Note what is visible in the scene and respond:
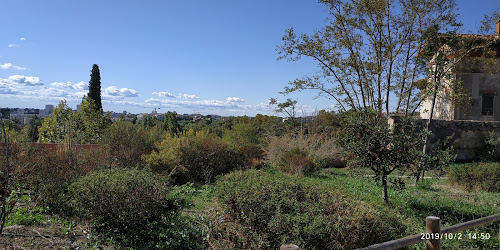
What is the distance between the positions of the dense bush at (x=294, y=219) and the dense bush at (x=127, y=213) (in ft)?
2.20

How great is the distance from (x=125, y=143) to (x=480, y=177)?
10.2 metres

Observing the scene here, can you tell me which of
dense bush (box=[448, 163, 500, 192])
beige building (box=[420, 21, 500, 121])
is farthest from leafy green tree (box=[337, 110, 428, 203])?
beige building (box=[420, 21, 500, 121])

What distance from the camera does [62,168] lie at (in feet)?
21.7

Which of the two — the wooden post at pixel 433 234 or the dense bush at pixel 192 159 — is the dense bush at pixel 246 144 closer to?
the dense bush at pixel 192 159

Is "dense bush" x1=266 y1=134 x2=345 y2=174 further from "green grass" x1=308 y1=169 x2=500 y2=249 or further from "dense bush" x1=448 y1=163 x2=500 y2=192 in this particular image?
"dense bush" x1=448 y1=163 x2=500 y2=192

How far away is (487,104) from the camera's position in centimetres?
1825

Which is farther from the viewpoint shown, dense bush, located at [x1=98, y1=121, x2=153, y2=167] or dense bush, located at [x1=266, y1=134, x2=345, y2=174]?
dense bush, located at [x1=266, y1=134, x2=345, y2=174]

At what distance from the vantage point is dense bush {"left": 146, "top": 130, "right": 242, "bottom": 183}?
1013cm

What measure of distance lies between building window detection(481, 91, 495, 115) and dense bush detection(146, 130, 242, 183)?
15.1 m

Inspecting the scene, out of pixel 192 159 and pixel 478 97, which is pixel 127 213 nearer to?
pixel 192 159

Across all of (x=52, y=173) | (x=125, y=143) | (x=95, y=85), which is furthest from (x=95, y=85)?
(x=52, y=173)

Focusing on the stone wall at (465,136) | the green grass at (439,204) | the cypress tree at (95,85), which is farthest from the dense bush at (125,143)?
the cypress tree at (95,85)

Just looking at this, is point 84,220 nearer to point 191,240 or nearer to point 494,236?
point 191,240

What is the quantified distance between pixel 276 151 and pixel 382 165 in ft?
21.9
